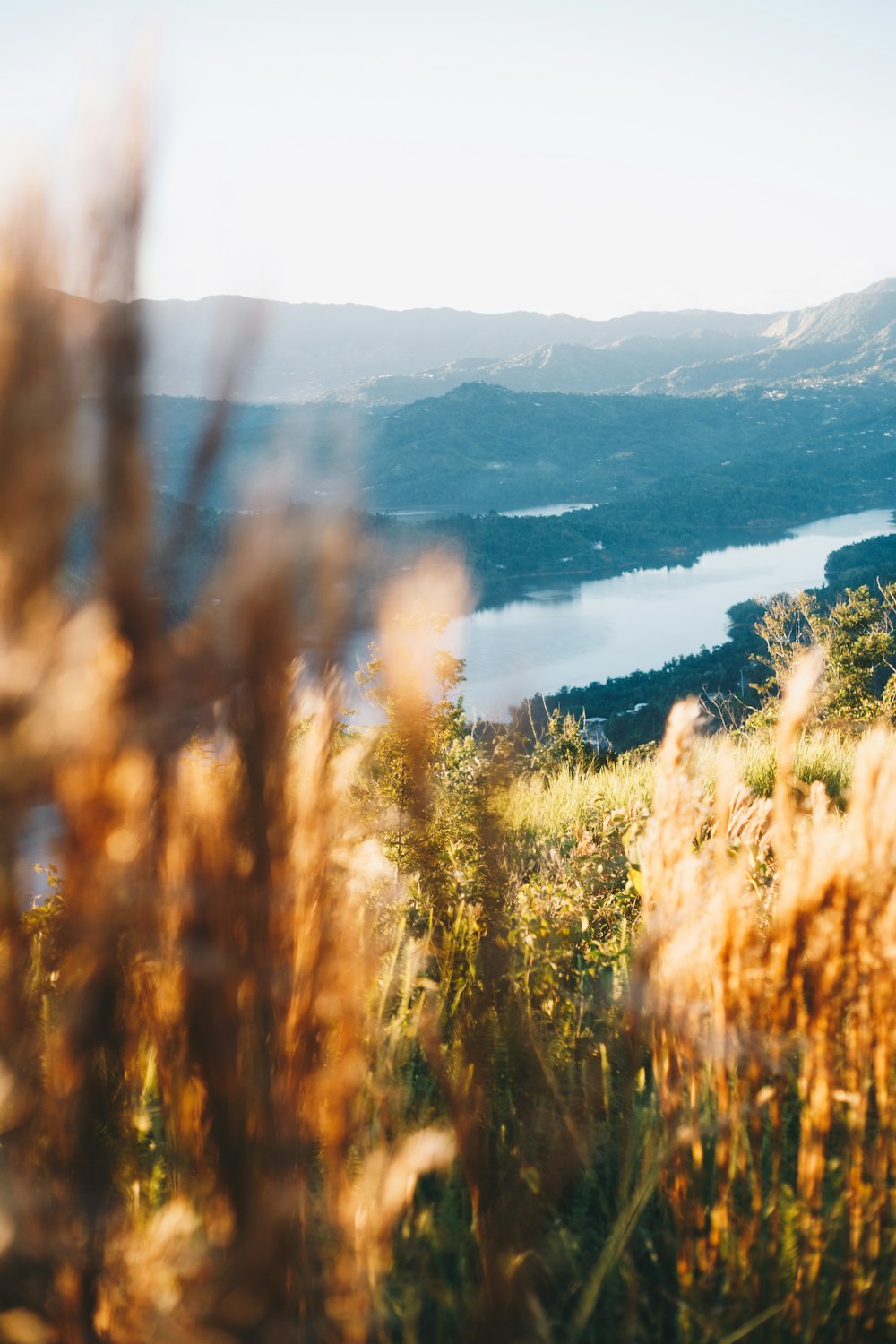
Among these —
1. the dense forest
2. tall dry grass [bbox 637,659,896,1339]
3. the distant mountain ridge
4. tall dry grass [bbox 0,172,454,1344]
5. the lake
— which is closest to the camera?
tall dry grass [bbox 0,172,454,1344]

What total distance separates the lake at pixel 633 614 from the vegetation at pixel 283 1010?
20368 mm

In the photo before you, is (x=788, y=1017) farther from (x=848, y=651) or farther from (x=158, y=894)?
(x=848, y=651)

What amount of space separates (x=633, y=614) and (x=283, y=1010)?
43947mm

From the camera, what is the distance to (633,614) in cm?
4344

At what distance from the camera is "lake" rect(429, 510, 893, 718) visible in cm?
3225

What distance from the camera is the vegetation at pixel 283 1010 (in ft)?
1.56

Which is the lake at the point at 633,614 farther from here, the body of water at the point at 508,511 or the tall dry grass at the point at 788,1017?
the tall dry grass at the point at 788,1017

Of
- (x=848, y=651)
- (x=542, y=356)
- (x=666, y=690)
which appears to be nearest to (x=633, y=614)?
(x=666, y=690)

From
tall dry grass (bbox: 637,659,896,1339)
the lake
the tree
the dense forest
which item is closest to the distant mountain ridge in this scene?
the lake

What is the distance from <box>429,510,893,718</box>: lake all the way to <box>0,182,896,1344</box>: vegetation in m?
20.4

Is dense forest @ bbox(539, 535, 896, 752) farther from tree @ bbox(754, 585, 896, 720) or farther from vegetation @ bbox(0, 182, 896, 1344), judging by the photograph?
vegetation @ bbox(0, 182, 896, 1344)

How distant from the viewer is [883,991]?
0.93m

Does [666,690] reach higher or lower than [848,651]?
lower

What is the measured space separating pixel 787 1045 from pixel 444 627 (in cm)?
149
